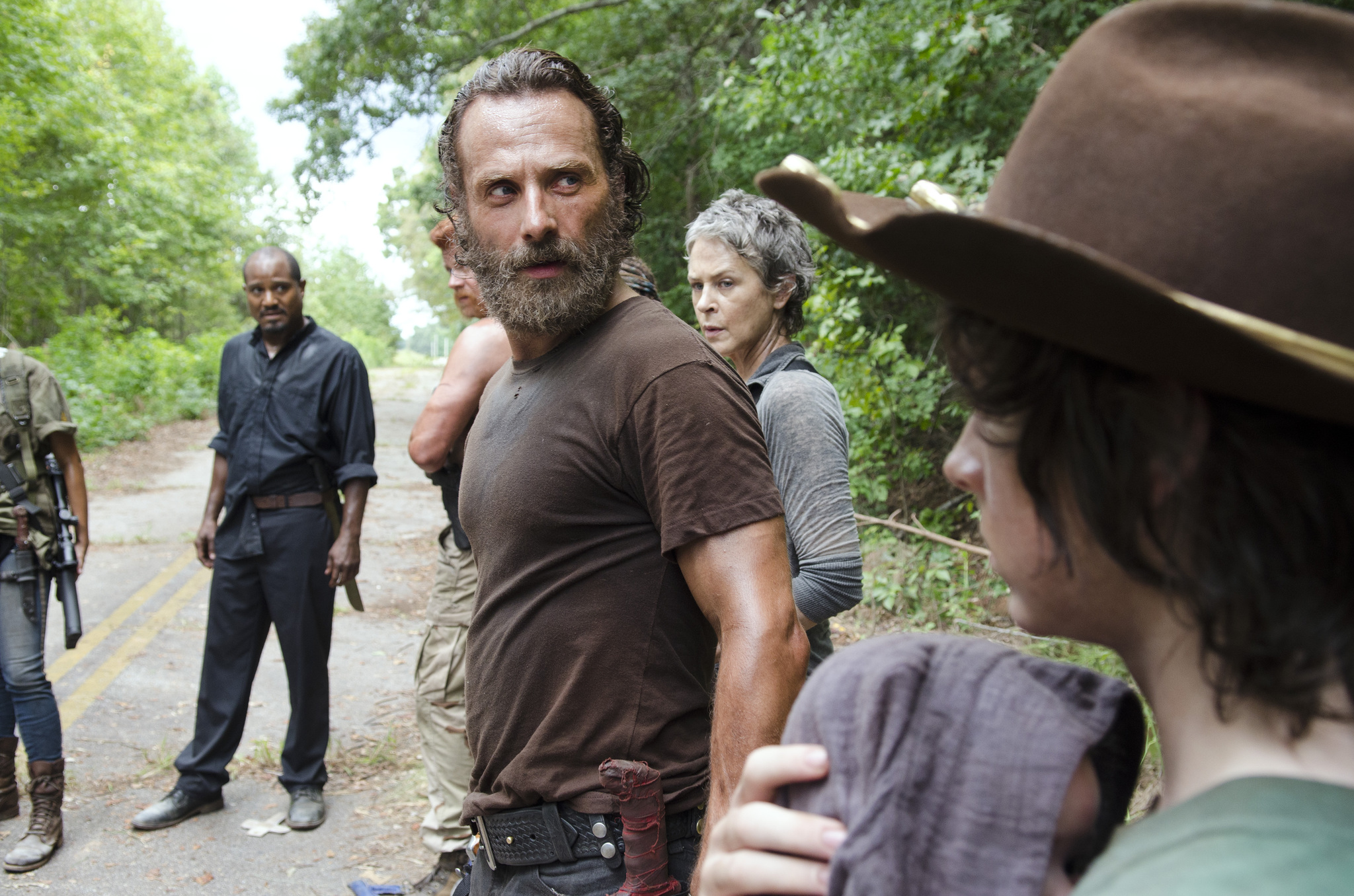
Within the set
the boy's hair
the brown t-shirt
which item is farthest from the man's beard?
the boy's hair

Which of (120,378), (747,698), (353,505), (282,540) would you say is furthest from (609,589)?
(120,378)

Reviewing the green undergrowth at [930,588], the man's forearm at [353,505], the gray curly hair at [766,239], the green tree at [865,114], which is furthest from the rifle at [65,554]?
the green tree at [865,114]

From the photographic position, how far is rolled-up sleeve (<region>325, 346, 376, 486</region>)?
194 inches

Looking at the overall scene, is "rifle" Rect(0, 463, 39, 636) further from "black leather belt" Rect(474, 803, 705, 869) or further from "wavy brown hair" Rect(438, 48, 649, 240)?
"black leather belt" Rect(474, 803, 705, 869)

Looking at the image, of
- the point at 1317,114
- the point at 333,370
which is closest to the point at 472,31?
the point at 333,370

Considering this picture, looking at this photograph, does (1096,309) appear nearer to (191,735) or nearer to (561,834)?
(561,834)

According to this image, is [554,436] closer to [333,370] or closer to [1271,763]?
[1271,763]

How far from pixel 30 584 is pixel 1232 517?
16.2 feet

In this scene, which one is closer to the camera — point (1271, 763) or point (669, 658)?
point (1271, 763)

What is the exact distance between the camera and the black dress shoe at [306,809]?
4.48 metres

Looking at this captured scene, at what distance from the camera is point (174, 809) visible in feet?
14.7

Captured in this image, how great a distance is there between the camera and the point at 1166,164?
0.74 metres

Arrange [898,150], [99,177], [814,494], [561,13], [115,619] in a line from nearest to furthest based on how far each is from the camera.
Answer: [814,494], [898,150], [115,619], [561,13], [99,177]

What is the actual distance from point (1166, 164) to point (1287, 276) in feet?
0.40
